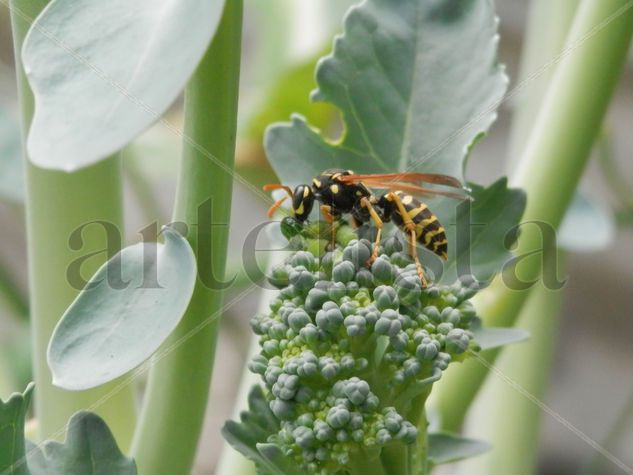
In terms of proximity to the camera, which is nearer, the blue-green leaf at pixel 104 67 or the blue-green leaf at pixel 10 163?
the blue-green leaf at pixel 104 67

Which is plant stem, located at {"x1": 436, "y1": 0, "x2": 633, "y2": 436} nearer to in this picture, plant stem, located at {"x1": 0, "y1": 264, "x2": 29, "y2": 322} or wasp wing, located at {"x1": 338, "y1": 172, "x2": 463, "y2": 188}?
wasp wing, located at {"x1": 338, "y1": 172, "x2": 463, "y2": 188}

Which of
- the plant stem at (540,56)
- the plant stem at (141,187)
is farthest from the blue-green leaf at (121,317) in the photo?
the plant stem at (141,187)

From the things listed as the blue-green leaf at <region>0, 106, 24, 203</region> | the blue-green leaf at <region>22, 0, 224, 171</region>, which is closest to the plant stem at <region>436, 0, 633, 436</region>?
the blue-green leaf at <region>22, 0, 224, 171</region>

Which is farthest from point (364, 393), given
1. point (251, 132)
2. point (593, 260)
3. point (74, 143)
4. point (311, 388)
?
point (593, 260)

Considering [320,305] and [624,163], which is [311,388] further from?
[624,163]

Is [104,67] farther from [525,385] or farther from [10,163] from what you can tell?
[10,163]

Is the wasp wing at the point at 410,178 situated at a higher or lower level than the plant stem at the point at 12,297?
higher

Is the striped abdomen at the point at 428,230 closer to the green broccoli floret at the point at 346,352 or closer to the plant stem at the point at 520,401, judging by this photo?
the green broccoli floret at the point at 346,352
